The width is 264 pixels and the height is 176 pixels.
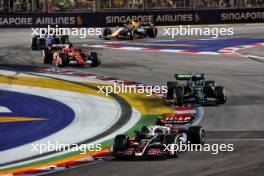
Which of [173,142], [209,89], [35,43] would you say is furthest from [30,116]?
[35,43]

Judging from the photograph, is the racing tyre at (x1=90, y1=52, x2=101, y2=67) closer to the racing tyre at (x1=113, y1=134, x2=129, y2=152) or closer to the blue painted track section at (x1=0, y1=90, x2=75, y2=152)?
the blue painted track section at (x1=0, y1=90, x2=75, y2=152)

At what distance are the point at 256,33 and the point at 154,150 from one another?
3113cm

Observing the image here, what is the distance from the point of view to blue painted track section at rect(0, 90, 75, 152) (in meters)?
16.5

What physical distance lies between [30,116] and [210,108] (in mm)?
4846

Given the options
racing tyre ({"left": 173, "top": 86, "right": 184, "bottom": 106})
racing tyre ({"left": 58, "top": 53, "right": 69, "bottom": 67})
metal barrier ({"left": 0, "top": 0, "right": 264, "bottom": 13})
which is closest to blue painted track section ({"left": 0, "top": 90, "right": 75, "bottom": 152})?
racing tyre ({"left": 173, "top": 86, "right": 184, "bottom": 106})

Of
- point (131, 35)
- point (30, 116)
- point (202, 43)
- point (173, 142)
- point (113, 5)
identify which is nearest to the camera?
point (173, 142)

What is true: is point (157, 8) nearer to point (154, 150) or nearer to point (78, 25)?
point (78, 25)

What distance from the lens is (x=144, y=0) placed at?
1886 inches

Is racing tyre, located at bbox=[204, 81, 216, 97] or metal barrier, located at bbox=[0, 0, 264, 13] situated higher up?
metal barrier, located at bbox=[0, 0, 264, 13]

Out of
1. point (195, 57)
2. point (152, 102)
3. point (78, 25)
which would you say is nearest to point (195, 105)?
point (152, 102)

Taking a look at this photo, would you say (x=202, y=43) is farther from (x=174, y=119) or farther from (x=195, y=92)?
(x=174, y=119)

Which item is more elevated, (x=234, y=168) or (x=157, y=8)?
(x=157, y=8)

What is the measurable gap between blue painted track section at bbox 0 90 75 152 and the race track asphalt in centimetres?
340

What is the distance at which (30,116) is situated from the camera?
19.1 metres
